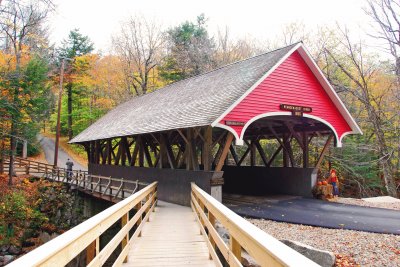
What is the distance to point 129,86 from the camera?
1433 inches

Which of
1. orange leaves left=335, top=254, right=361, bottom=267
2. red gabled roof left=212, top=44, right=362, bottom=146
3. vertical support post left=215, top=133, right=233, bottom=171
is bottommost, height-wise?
orange leaves left=335, top=254, right=361, bottom=267

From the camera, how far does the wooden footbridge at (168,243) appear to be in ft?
6.09

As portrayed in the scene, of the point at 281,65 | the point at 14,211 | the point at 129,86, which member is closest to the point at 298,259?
the point at 281,65

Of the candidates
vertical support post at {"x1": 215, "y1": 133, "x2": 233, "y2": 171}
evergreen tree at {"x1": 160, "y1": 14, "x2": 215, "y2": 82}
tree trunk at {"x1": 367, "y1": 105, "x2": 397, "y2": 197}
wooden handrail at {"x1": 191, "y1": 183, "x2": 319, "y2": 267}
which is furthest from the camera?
evergreen tree at {"x1": 160, "y1": 14, "x2": 215, "y2": 82}

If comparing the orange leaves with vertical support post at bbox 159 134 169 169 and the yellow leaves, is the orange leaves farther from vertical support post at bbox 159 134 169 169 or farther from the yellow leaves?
the yellow leaves

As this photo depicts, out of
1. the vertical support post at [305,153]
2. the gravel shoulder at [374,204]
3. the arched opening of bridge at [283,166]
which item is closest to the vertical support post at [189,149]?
the arched opening of bridge at [283,166]

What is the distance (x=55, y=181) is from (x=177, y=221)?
55.2 feet

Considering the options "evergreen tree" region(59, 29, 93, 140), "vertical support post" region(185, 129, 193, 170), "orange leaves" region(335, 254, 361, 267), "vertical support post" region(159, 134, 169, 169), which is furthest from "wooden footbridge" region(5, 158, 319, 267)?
"evergreen tree" region(59, 29, 93, 140)

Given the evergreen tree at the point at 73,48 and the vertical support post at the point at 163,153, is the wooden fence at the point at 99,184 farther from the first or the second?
the evergreen tree at the point at 73,48

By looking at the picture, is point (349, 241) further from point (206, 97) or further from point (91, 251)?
point (206, 97)

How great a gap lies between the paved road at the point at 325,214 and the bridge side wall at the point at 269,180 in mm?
1451

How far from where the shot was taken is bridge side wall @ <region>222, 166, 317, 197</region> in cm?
1316

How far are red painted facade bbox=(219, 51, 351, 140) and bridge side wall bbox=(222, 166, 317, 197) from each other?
2.07 metres

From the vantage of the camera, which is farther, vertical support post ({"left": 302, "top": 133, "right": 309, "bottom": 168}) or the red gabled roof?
vertical support post ({"left": 302, "top": 133, "right": 309, "bottom": 168})
